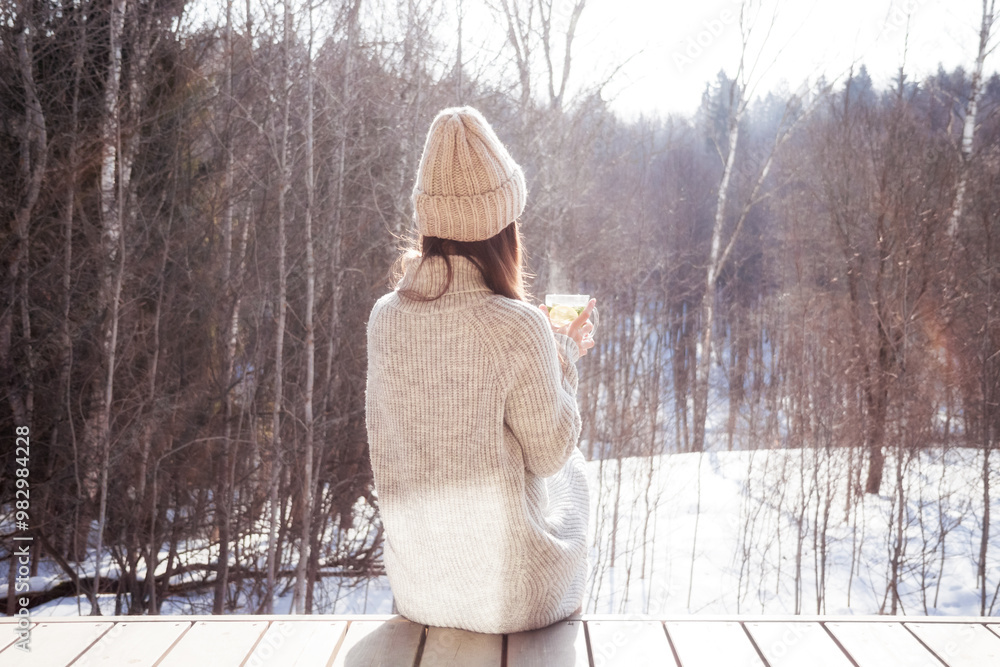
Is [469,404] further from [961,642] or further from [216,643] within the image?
[961,642]

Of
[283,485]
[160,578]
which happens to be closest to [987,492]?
[283,485]

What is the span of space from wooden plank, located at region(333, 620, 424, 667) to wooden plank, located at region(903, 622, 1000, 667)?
1122mm

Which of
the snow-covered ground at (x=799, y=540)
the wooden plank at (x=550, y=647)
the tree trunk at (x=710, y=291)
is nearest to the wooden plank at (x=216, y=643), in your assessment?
the wooden plank at (x=550, y=647)

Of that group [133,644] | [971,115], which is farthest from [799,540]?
[133,644]

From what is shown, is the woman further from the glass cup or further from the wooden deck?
the glass cup

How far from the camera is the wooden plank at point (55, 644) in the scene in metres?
1.50

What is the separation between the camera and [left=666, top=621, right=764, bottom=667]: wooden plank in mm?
1469

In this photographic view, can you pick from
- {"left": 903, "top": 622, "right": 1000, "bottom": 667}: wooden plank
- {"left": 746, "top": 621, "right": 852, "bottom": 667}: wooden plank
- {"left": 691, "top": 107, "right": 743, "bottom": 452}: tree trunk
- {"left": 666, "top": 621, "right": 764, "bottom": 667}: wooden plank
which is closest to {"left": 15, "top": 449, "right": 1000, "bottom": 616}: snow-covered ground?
{"left": 691, "top": 107, "right": 743, "bottom": 452}: tree trunk

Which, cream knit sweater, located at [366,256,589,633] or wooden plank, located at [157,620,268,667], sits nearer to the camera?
cream knit sweater, located at [366,256,589,633]

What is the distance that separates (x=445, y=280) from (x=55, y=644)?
3.89 feet

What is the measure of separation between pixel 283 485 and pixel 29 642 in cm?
400

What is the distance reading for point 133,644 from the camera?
5.09 ft

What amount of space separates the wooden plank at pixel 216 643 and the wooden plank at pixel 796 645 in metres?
1.11

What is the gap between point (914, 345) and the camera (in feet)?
19.3
